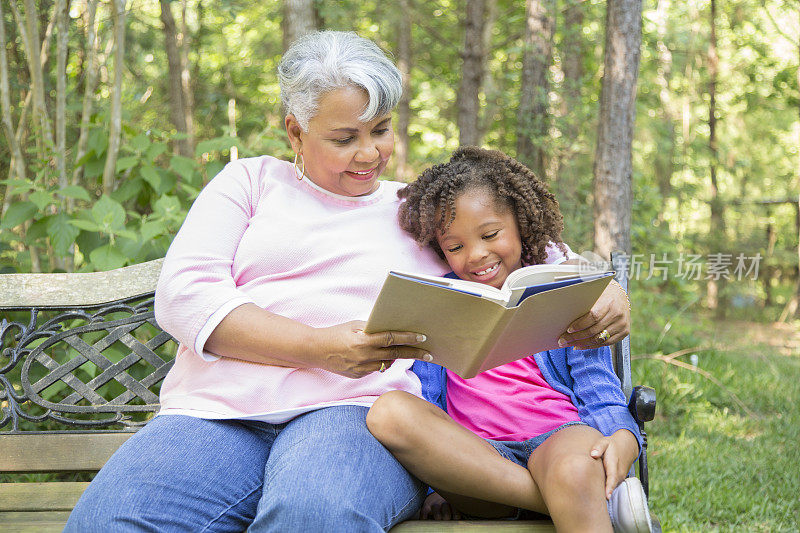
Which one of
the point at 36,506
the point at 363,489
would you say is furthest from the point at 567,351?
the point at 36,506

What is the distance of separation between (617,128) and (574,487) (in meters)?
3.63

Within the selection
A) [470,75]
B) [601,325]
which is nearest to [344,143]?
[601,325]

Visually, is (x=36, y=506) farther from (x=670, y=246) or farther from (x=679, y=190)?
(x=679, y=190)

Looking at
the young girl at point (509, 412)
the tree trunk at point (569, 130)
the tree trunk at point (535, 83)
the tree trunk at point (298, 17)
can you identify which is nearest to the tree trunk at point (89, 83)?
the tree trunk at point (298, 17)

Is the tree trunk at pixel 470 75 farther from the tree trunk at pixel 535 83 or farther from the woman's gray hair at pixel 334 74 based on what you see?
the woman's gray hair at pixel 334 74

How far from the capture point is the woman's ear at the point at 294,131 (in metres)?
2.40

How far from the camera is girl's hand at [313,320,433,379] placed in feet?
6.04

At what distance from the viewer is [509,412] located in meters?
2.24

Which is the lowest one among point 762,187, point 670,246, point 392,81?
point 762,187

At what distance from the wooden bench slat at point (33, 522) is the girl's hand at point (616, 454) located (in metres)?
1.54

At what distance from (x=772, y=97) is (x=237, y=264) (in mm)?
9652

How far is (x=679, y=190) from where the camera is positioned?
27.4 ft

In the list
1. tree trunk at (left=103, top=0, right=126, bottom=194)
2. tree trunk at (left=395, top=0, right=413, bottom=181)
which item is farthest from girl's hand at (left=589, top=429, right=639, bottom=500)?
tree trunk at (left=395, top=0, right=413, bottom=181)

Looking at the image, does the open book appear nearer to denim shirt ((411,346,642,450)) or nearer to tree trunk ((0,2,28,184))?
denim shirt ((411,346,642,450))
